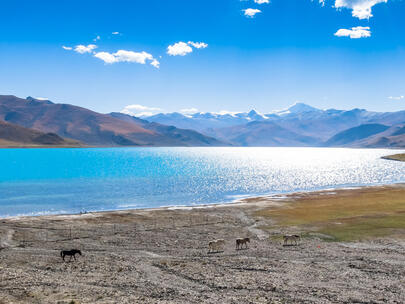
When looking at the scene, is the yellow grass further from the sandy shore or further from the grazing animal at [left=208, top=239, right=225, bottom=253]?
the grazing animal at [left=208, top=239, right=225, bottom=253]

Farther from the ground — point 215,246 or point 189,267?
point 189,267

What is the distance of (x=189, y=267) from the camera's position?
33.7 m

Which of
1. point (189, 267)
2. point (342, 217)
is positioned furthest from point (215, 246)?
point (342, 217)

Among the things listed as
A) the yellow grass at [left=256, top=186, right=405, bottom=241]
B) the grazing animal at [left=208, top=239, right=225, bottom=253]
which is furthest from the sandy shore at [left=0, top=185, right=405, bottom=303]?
the yellow grass at [left=256, top=186, right=405, bottom=241]

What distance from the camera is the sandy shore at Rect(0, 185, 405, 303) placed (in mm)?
25609

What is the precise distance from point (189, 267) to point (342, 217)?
4024 centimetres

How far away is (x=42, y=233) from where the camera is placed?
5316cm

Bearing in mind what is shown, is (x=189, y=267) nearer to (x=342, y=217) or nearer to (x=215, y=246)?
(x=215, y=246)

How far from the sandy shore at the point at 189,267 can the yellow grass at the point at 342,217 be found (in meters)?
3.04

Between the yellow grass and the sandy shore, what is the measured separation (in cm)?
304

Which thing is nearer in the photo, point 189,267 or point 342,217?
point 189,267

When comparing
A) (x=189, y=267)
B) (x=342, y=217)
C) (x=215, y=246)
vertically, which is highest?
(x=189, y=267)

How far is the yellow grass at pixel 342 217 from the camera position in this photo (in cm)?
5022

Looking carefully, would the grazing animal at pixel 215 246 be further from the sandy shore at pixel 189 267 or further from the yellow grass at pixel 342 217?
the yellow grass at pixel 342 217
